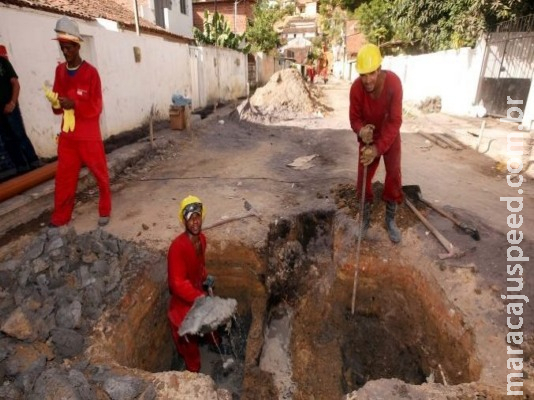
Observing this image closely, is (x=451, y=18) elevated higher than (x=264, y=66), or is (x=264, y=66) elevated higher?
(x=451, y=18)

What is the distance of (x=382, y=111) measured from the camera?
3.59 m

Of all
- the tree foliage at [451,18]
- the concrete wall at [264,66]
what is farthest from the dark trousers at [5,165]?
the concrete wall at [264,66]

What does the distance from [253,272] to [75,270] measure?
1961 mm

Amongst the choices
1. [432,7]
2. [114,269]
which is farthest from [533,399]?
[432,7]

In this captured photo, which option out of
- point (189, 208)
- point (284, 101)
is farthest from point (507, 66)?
point (189, 208)

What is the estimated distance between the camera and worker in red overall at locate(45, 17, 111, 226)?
12.0 feet

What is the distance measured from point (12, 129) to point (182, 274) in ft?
13.0

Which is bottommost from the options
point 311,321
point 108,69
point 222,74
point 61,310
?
point 311,321

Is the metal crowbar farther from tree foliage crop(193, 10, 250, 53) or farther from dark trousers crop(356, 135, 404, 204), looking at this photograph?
tree foliage crop(193, 10, 250, 53)

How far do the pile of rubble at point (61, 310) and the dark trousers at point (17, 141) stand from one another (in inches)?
94.5

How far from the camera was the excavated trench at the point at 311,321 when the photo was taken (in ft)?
11.1

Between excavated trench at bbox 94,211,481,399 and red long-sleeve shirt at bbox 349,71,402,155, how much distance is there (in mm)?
1336

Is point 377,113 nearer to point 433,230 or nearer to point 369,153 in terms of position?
point 369,153

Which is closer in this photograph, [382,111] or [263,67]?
[382,111]
